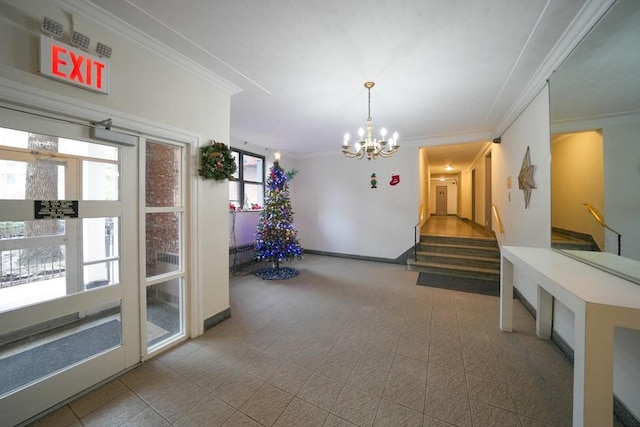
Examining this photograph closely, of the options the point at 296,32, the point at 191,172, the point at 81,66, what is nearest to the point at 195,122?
the point at 191,172

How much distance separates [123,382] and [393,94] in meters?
4.05

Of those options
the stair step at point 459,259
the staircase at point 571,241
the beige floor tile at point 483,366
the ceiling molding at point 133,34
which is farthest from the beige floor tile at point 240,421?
the stair step at point 459,259

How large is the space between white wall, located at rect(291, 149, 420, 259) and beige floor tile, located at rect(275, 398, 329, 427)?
14.1ft

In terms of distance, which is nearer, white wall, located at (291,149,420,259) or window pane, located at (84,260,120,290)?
window pane, located at (84,260,120,290)

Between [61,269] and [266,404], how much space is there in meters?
1.75

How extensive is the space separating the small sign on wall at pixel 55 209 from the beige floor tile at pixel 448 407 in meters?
Result: 2.84

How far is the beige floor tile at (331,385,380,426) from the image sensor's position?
4.70 feet

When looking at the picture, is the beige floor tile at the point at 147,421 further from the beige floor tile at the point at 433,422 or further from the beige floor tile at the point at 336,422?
the beige floor tile at the point at 433,422

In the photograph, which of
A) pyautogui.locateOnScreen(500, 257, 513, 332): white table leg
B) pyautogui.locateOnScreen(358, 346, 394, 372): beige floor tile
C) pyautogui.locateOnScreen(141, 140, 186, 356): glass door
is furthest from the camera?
pyautogui.locateOnScreen(500, 257, 513, 332): white table leg

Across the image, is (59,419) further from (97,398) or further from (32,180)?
(32,180)

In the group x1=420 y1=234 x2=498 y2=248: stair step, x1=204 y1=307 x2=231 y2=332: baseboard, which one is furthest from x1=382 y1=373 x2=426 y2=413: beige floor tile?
x1=420 y1=234 x2=498 y2=248: stair step

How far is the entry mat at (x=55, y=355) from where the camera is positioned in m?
1.51

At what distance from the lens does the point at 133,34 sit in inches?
70.3

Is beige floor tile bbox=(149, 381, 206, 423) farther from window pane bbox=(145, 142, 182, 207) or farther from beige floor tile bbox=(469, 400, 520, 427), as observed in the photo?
beige floor tile bbox=(469, 400, 520, 427)
